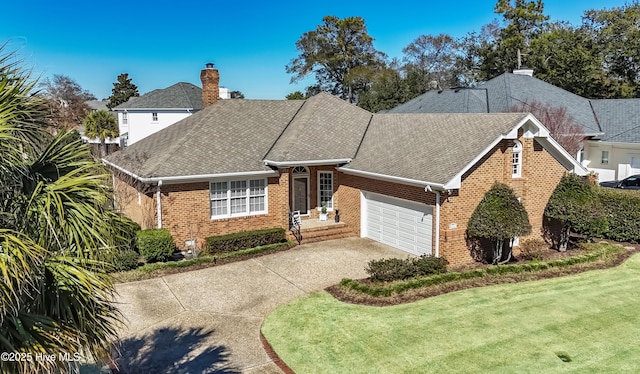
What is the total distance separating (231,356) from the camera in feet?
33.0

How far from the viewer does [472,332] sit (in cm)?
1097

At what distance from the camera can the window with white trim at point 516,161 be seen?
58.9ft

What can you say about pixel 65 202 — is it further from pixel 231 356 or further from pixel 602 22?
pixel 602 22

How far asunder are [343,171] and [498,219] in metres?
7.23

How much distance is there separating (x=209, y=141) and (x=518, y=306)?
543 inches

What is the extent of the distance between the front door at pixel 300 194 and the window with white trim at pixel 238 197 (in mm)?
2181

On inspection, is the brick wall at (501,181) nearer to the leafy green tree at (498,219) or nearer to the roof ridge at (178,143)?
the leafy green tree at (498,219)

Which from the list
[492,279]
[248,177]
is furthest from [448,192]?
[248,177]

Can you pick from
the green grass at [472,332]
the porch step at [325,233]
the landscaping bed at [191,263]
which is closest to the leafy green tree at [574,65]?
the porch step at [325,233]

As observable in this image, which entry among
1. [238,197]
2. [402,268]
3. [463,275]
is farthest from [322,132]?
[463,275]

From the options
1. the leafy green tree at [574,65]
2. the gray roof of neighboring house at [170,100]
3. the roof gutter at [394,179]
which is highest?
the leafy green tree at [574,65]

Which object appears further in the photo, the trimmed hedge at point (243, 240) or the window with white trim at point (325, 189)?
the window with white trim at point (325, 189)

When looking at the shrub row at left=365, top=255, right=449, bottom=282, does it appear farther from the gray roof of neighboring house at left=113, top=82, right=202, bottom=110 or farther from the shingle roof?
the gray roof of neighboring house at left=113, top=82, right=202, bottom=110

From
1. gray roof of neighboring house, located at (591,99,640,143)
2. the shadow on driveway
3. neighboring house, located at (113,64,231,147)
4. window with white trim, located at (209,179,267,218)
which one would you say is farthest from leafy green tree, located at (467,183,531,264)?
neighboring house, located at (113,64,231,147)
